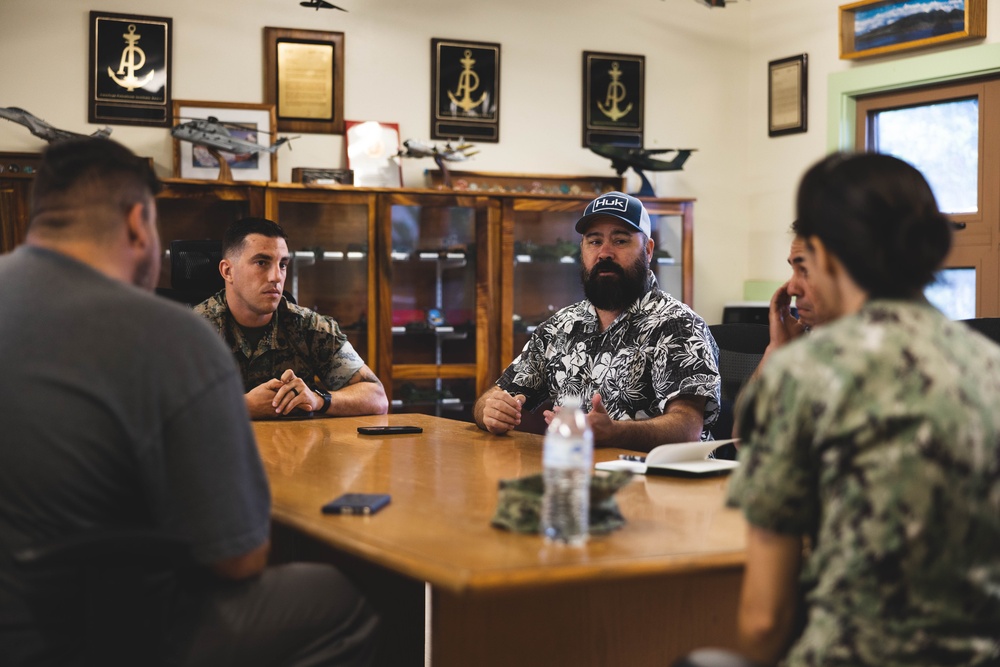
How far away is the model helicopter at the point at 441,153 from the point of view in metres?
5.39

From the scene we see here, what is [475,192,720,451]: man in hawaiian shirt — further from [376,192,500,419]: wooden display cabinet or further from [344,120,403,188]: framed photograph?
[344,120,403,188]: framed photograph

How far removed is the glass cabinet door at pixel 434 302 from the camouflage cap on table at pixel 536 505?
3785 millimetres

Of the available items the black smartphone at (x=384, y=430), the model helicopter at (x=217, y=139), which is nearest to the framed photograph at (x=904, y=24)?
the model helicopter at (x=217, y=139)

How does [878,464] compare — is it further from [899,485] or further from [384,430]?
[384,430]

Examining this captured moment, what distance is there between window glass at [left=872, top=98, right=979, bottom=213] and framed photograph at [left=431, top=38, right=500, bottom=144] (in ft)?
6.83

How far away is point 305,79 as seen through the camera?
5.49 meters

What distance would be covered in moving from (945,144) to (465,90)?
8.25 ft

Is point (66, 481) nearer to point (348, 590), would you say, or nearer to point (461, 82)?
point (348, 590)

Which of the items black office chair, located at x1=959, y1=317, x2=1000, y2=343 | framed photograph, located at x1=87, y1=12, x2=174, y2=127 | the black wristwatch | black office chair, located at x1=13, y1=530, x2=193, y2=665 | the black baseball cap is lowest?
black office chair, located at x1=13, y1=530, x2=193, y2=665

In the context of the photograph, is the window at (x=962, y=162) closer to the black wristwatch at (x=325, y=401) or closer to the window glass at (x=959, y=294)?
the window glass at (x=959, y=294)

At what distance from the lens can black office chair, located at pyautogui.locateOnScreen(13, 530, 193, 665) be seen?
1.41 metres

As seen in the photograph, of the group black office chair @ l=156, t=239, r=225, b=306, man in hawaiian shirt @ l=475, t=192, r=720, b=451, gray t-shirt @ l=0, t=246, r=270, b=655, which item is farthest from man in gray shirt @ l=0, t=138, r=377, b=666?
black office chair @ l=156, t=239, r=225, b=306

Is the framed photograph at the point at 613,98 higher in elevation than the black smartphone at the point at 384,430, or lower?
higher

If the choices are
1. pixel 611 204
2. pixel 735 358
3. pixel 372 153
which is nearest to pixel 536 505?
pixel 611 204
